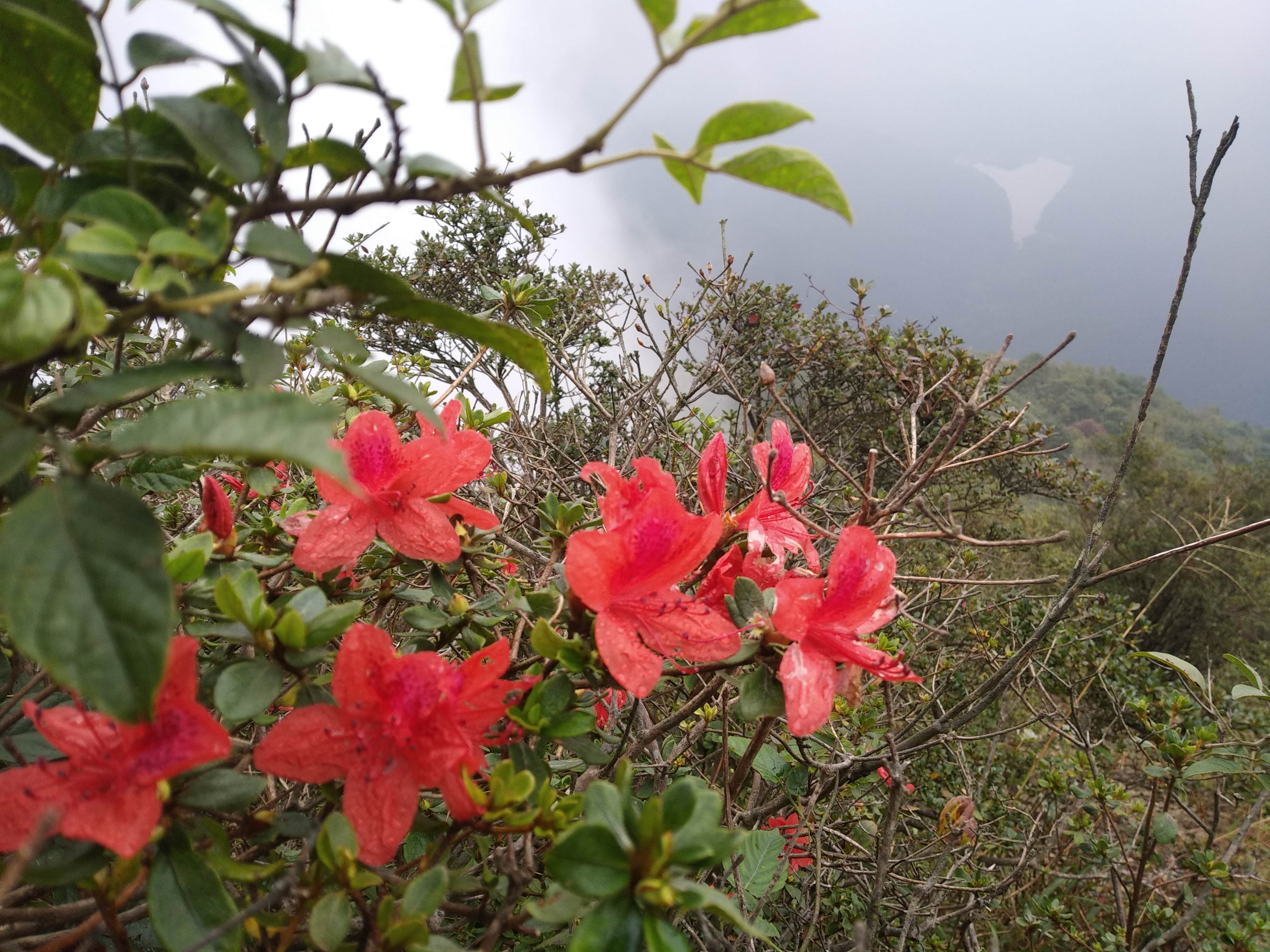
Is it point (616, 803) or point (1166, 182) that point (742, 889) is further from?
point (1166, 182)

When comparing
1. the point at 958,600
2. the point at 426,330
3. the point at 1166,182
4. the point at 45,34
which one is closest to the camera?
the point at 45,34

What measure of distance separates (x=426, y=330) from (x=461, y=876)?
5003mm

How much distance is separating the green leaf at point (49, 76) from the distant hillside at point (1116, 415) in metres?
15.4

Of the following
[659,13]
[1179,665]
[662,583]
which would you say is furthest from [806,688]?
[1179,665]

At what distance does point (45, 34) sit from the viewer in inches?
18.6

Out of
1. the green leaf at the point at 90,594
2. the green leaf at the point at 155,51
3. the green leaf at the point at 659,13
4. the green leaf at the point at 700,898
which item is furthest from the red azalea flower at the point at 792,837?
the green leaf at the point at 155,51

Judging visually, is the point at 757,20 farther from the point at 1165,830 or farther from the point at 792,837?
the point at 1165,830

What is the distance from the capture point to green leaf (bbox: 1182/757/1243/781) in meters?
1.33

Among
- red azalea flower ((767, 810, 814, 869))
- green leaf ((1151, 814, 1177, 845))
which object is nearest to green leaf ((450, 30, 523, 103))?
red azalea flower ((767, 810, 814, 869))

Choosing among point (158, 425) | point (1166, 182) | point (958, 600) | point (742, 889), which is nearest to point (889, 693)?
point (742, 889)

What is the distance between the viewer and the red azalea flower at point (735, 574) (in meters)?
0.87

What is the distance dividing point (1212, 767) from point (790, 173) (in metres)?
1.59

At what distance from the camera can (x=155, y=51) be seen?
1.62 feet

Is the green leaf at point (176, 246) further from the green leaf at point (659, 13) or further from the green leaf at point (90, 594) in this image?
the green leaf at point (659, 13)
